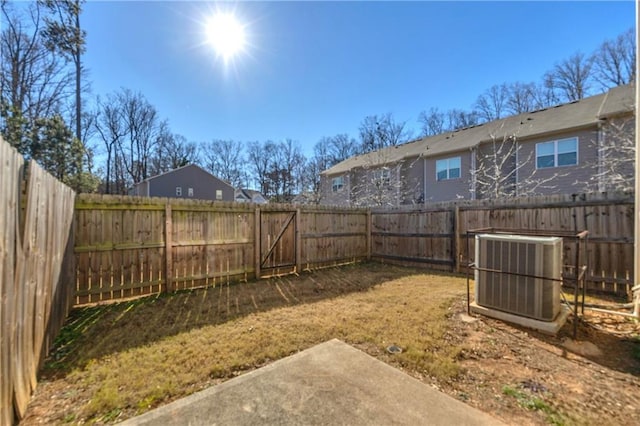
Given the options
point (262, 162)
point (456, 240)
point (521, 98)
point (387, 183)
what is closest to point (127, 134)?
point (262, 162)

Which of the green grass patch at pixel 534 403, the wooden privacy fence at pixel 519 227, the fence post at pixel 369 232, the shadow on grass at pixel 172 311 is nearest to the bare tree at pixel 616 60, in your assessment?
the wooden privacy fence at pixel 519 227

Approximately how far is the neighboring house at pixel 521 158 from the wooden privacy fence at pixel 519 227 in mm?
5447

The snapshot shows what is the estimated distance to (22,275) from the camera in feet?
6.30

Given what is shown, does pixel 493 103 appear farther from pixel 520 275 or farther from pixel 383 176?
pixel 520 275

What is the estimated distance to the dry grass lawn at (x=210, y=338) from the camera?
2129mm

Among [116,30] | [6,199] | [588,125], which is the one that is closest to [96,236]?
[6,199]

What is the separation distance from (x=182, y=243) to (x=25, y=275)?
10.5ft

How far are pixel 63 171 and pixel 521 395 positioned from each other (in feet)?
62.6

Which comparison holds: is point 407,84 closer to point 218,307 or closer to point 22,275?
point 218,307

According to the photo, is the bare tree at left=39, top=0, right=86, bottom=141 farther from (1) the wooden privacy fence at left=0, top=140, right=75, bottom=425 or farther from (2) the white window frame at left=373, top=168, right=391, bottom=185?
(2) the white window frame at left=373, top=168, right=391, bottom=185

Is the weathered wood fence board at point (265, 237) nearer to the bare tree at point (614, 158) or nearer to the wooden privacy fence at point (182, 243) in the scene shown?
the wooden privacy fence at point (182, 243)

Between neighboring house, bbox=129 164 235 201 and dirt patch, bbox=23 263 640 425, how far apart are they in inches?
901

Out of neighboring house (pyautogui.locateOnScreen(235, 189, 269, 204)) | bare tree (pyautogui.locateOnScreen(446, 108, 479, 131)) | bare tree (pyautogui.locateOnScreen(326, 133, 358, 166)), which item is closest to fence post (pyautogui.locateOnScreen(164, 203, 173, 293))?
bare tree (pyautogui.locateOnScreen(446, 108, 479, 131))

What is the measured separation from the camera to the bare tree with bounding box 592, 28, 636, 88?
1362cm
